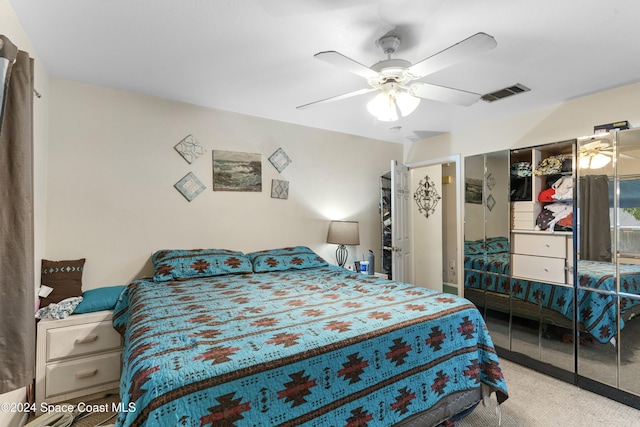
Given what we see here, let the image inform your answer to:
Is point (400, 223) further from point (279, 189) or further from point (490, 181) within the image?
point (279, 189)

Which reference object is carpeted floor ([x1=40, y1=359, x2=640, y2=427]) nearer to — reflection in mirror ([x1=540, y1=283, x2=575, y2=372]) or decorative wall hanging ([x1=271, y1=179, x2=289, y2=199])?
reflection in mirror ([x1=540, y1=283, x2=575, y2=372])

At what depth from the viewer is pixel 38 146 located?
2.22 metres

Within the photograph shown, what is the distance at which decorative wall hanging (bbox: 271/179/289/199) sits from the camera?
Result: 139 inches

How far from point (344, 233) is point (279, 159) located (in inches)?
44.4

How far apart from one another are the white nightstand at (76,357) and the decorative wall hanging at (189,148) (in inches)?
58.4

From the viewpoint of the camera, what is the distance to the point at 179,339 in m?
Answer: 1.34

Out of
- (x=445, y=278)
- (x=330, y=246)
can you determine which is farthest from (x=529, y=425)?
(x=445, y=278)

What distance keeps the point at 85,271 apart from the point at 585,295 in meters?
4.03

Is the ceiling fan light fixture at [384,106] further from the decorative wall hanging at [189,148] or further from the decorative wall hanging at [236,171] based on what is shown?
the decorative wall hanging at [189,148]

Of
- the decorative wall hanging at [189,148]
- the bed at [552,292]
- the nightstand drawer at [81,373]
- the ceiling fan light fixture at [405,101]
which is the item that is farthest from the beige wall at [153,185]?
the ceiling fan light fixture at [405,101]

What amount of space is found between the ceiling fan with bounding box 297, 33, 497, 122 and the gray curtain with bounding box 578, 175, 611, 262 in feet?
4.11

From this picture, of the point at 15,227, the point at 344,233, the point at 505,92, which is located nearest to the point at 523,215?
the point at 505,92

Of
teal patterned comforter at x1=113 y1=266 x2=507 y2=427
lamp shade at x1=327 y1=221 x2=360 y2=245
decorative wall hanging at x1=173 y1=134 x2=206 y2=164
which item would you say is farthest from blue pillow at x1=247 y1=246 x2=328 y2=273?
decorative wall hanging at x1=173 y1=134 x2=206 y2=164

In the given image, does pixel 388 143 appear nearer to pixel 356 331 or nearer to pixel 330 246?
pixel 330 246
